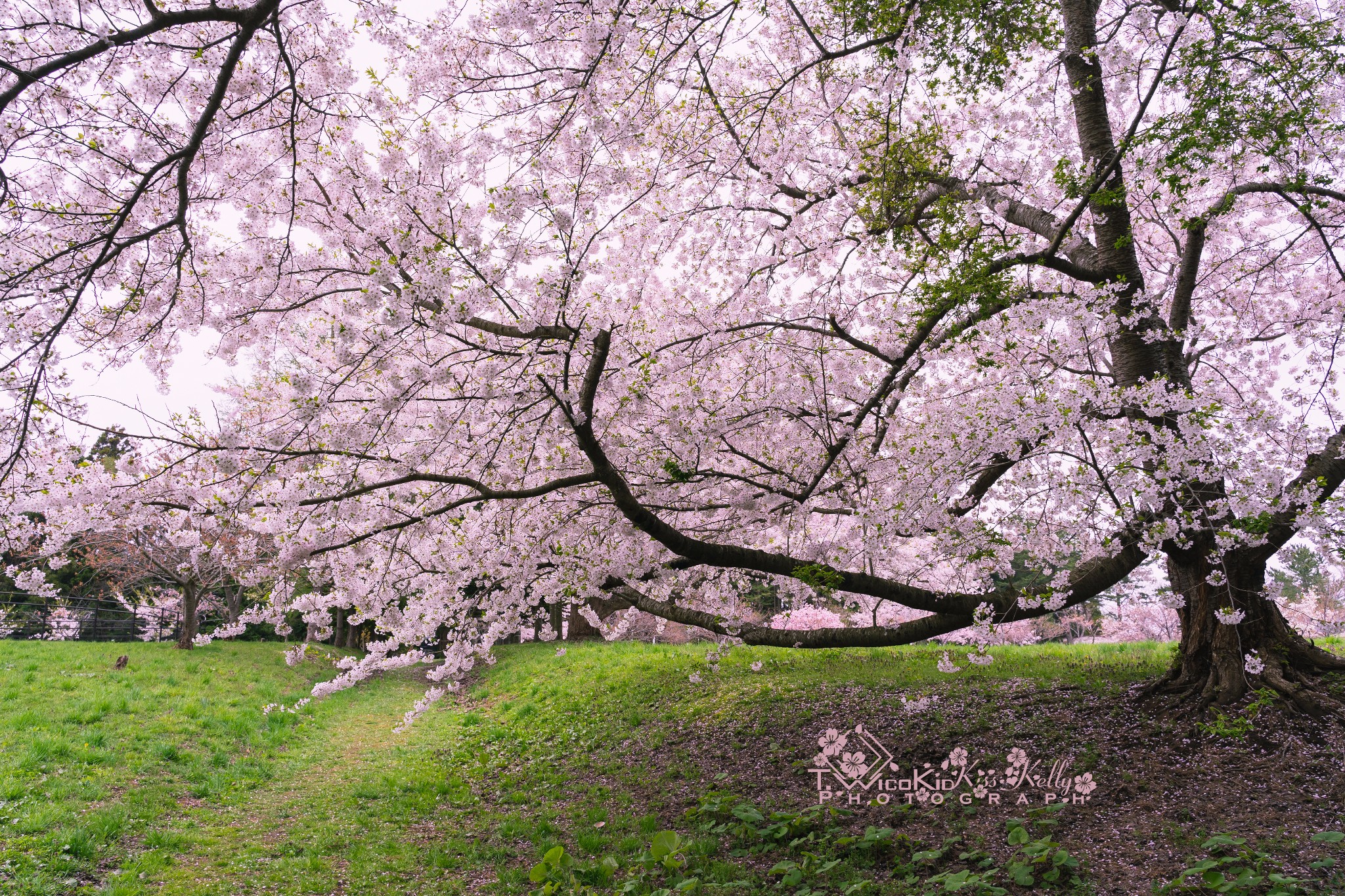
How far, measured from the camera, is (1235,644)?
214 inches

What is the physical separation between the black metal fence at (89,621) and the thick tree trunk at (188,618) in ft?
11.6

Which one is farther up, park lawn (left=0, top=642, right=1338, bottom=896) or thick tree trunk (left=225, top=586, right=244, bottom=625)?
thick tree trunk (left=225, top=586, right=244, bottom=625)

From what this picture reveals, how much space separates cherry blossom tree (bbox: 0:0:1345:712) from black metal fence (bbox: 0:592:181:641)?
1689 centimetres

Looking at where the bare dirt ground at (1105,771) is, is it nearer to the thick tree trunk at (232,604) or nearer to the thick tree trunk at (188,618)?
the thick tree trunk at (188,618)

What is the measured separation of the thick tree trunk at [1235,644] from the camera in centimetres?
529

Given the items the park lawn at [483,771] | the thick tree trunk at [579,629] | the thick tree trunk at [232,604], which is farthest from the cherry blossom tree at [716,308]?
the thick tree trunk at [232,604]

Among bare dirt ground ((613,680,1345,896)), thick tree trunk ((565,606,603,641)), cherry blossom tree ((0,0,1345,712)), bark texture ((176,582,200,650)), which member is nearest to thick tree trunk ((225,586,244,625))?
bark texture ((176,582,200,650))

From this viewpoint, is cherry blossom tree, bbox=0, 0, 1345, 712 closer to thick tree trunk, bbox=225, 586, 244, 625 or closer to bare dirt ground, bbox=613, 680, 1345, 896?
bare dirt ground, bbox=613, 680, 1345, 896

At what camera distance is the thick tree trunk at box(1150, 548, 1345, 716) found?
5.29 meters

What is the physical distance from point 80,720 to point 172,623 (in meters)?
14.7

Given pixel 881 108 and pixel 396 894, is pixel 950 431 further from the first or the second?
pixel 396 894

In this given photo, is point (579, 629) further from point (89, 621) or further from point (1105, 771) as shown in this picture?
point (1105, 771)

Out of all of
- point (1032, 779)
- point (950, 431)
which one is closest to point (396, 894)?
point (1032, 779)

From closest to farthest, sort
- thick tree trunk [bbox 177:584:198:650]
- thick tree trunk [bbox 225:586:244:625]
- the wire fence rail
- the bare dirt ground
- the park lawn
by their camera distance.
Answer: the bare dirt ground → the park lawn → thick tree trunk [bbox 177:584:198:650] → the wire fence rail → thick tree trunk [bbox 225:586:244:625]
